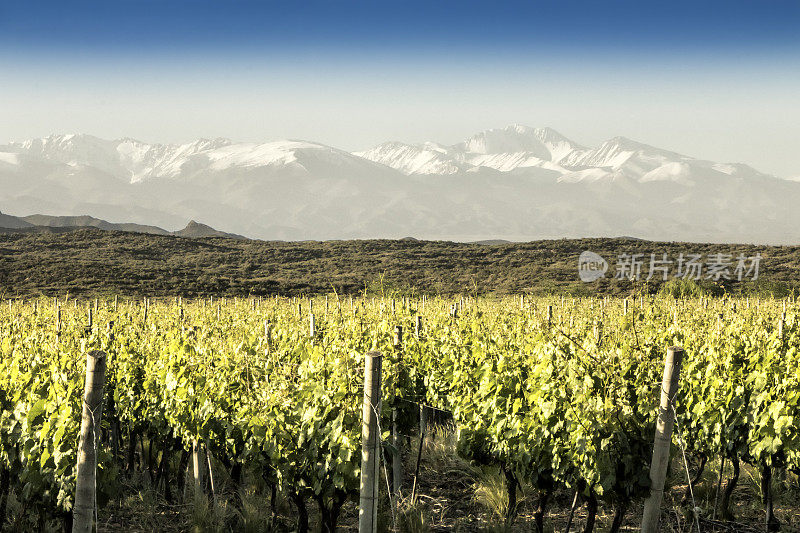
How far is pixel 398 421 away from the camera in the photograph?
27.9 ft

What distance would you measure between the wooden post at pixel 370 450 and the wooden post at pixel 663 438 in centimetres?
240

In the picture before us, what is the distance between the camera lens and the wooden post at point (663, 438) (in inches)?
209

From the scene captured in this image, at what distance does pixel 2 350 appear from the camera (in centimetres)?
894

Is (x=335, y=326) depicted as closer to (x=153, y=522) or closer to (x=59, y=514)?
(x=153, y=522)

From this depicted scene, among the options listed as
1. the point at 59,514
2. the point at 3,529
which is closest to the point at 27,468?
the point at 59,514

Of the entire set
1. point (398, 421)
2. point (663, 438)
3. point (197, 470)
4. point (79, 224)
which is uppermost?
point (663, 438)

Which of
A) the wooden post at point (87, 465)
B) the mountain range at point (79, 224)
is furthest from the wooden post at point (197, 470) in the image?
the mountain range at point (79, 224)

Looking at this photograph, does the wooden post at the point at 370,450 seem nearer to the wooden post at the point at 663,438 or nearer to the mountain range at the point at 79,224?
the wooden post at the point at 663,438

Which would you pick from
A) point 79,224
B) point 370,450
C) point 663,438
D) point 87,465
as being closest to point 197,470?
point 87,465

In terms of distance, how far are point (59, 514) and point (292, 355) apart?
3.69m

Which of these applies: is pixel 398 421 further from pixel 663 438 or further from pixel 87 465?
pixel 87 465

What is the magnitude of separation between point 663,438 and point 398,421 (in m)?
3.85

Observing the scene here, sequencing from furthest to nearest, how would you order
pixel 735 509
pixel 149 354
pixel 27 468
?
pixel 149 354
pixel 735 509
pixel 27 468

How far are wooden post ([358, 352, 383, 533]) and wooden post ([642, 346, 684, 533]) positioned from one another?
240 cm
